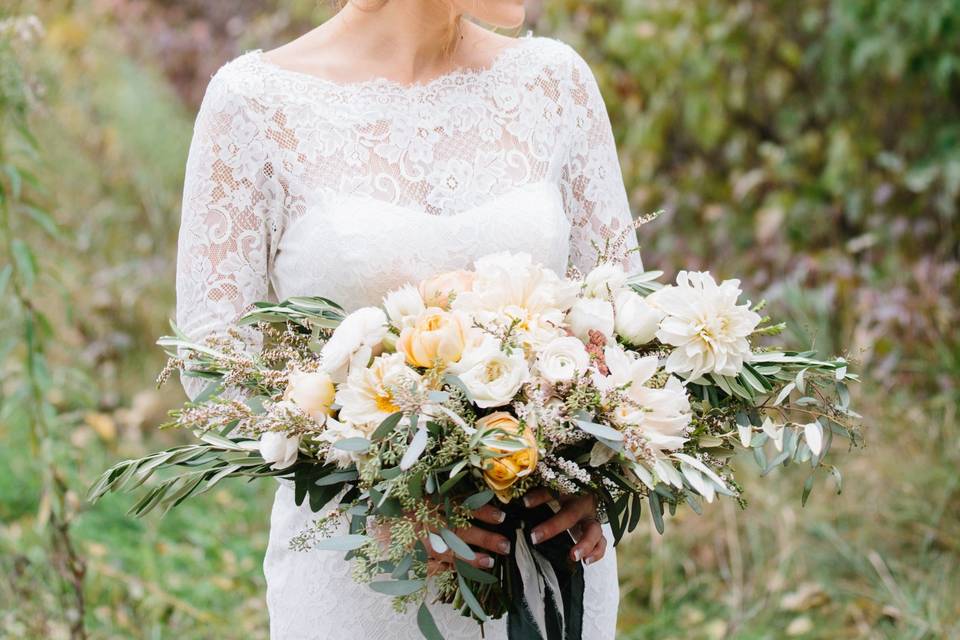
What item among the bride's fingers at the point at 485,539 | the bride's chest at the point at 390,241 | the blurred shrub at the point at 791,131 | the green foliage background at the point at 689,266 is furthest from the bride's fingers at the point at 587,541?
the blurred shrub at the point at 791,131

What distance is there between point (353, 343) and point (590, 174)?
0.84m

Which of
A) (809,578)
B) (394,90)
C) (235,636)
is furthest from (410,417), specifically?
(809,578)

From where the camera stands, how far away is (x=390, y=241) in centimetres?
197

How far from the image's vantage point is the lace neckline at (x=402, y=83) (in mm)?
2139

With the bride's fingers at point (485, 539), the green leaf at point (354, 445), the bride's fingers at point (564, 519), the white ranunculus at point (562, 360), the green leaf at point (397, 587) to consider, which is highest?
the white ranunculus at point (562, 360)

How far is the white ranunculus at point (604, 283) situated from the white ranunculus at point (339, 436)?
0.47 meters

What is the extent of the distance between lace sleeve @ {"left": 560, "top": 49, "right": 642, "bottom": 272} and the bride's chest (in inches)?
7.5

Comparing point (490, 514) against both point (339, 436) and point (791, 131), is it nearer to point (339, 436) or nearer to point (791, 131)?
point (339, 436)

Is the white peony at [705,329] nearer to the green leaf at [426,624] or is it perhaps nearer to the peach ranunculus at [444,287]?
the peach ranunculus at [444,287]

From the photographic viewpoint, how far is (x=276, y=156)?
2041 mm

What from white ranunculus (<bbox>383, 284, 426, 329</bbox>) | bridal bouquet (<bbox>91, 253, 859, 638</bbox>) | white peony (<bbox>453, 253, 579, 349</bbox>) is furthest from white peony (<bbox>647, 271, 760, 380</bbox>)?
white ranunculus (<bbox>383, 284, 426, 329</bbox>)

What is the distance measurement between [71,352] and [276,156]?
12.4 ft

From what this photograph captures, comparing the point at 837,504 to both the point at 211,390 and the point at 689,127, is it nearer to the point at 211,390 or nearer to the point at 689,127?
the point at 689,127

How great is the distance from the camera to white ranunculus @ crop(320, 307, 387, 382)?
1.56m
